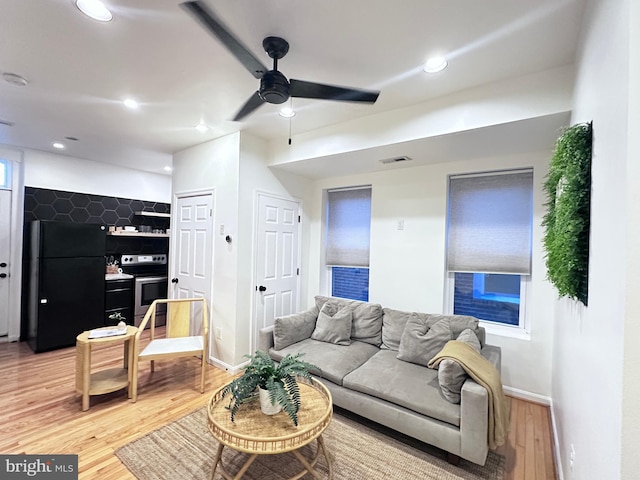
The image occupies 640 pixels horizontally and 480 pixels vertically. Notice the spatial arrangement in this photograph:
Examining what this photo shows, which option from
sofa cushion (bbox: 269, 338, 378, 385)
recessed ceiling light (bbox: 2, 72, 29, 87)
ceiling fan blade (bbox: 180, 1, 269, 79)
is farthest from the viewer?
sofa cushion (bbox: 269, 338, 378, 385)

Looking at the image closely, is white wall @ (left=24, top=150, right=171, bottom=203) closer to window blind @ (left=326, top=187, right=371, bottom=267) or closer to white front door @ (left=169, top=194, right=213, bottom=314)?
white front door @ (left=169, top=194, right=213, bottom=314)

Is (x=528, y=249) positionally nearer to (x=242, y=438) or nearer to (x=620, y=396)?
(x=620, y=396)

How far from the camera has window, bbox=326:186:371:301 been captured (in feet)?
13.0

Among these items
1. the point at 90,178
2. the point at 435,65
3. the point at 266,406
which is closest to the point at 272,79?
the point at 435,65

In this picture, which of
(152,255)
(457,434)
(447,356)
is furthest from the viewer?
(152,255)

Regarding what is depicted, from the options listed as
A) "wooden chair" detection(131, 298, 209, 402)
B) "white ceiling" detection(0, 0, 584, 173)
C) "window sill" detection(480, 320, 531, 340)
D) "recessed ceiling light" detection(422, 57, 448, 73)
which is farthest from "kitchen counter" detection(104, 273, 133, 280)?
"window sill" detection(480, 320, 531, 340)

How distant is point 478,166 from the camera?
10.0ft

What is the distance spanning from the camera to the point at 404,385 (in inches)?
87.6

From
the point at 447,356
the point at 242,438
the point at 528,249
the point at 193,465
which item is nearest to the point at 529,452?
the point at 447,356

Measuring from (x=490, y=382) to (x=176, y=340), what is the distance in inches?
115

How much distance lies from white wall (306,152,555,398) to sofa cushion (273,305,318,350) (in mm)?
981

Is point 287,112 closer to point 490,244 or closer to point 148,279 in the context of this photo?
point 490,244

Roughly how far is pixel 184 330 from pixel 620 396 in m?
3.58

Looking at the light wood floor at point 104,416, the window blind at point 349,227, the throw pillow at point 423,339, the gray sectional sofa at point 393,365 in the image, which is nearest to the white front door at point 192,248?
the light wood floor at point 104,416
